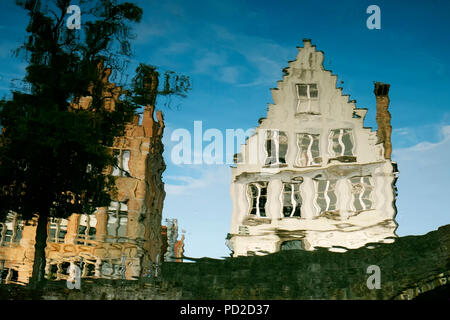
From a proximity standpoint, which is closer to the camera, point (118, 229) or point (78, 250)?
point (78, 250)

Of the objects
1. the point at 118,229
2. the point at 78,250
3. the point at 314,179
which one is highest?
the point at 314,179

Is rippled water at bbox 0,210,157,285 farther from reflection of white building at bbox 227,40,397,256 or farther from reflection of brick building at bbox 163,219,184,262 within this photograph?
reflection of white building at bbox 227,40,397,256

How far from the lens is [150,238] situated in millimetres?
11008

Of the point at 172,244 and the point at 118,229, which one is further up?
the point at 118,229

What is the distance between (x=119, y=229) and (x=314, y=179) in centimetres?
538

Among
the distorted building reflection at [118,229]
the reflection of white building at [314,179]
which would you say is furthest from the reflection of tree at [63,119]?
the reflection of white building at [314,179]

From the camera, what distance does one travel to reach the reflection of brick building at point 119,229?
10086 millimetres

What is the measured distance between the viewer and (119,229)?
10.9 metres

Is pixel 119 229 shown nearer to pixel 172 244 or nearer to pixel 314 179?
pixel 172 244

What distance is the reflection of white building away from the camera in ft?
35.9

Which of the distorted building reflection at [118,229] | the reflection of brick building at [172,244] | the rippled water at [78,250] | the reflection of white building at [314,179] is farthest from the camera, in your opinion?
the reflection of white building at [314,179]

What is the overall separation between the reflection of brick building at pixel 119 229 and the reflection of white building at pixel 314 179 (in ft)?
7.20

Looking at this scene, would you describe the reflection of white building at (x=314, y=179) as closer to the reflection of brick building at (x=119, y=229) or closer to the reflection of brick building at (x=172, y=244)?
the reflection of brick building at (x=172, y=244)

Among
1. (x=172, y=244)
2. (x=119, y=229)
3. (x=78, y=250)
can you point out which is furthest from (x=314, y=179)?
(x=78, y=250)
